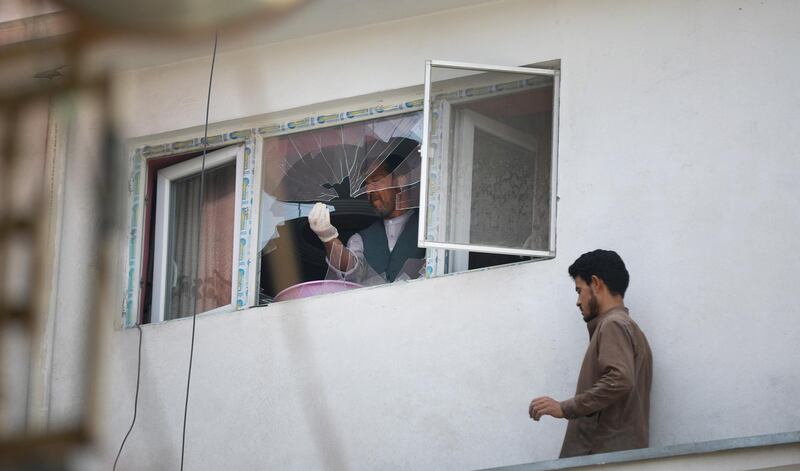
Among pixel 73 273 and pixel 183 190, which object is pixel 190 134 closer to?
pixel 183 190

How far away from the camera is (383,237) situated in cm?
796

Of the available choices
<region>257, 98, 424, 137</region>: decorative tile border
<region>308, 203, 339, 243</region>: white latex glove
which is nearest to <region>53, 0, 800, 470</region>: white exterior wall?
<region>257, 98, 424, 137</region>: decorative tile border

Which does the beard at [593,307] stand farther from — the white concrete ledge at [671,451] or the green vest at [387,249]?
the green vest at [387,249]

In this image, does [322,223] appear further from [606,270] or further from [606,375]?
[606,375]

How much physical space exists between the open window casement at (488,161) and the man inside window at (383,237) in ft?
0.94

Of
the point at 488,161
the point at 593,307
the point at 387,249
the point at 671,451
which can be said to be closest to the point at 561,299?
the point at 593,307

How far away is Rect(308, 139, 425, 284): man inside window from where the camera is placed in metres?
7.89

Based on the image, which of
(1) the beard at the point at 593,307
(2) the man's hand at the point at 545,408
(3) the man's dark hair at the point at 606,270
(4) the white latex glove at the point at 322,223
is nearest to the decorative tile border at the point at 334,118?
(4) the white latex glove at the point at 322,223

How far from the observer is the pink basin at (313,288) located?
7959 millimetres

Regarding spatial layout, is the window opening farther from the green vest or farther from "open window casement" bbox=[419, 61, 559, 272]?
"open window casement" bbox=[419, 61, 559, 272]

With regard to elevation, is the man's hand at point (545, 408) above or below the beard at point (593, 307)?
below

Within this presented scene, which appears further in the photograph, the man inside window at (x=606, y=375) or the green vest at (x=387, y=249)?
the green vest at (x=387, y=249)

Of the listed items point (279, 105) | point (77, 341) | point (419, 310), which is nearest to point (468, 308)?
point (419, 310)

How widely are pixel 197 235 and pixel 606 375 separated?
10.8 ft
